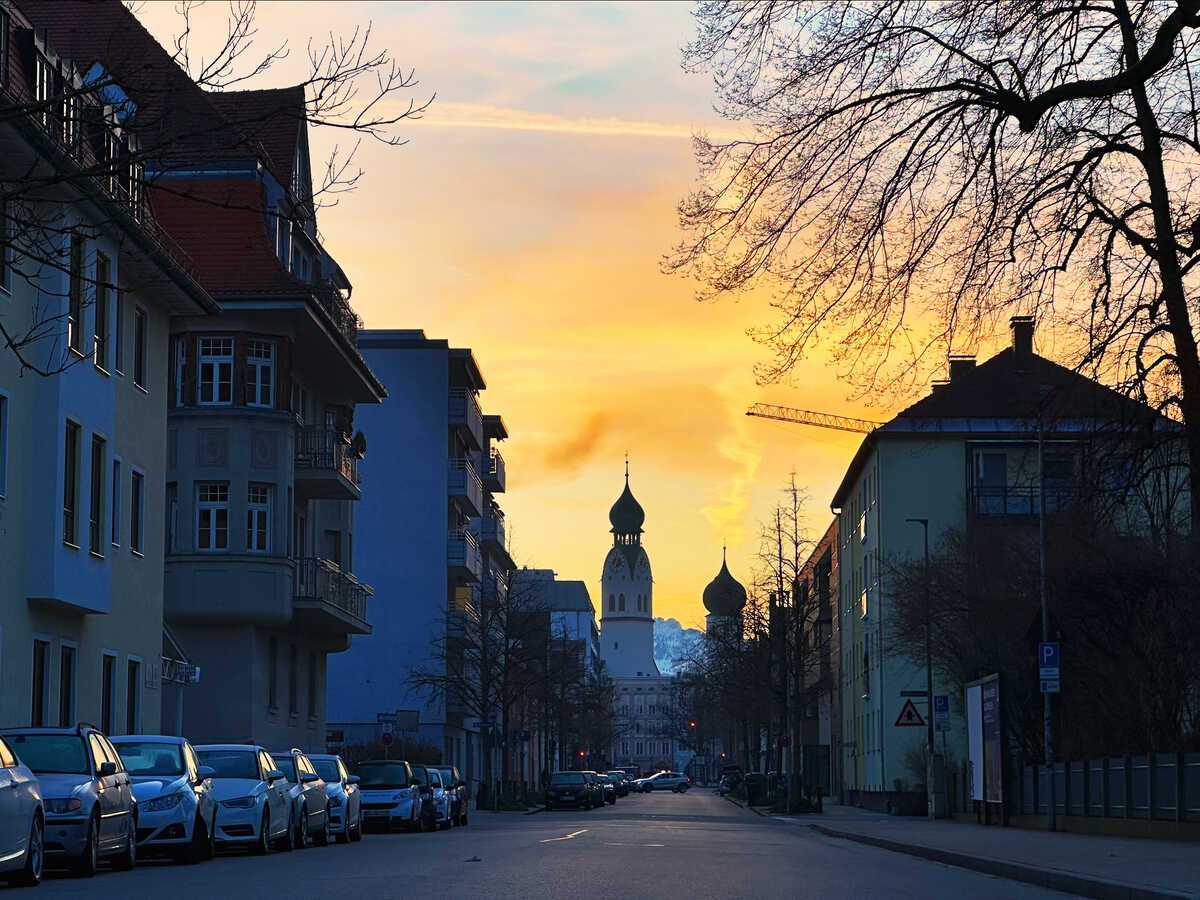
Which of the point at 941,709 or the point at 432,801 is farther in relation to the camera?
the point at 941,709

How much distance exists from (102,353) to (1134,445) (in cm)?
2021

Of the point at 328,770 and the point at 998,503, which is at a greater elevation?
the point at 998,503

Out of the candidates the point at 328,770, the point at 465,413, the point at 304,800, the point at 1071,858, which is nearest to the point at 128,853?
the point at 304,800

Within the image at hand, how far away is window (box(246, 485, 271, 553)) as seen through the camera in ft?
151

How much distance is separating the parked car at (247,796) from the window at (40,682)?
5.12 meters

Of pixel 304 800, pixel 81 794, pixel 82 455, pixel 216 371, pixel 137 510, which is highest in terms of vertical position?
pixel 216 371

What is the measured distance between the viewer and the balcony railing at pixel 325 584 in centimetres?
4766

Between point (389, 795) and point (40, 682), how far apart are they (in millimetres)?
11236

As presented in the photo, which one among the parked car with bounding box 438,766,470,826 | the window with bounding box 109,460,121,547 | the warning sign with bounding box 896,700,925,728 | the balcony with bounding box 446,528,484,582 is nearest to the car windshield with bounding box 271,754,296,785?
the window with bounding box 109,460,121,547

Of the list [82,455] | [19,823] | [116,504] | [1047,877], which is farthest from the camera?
[116,504]

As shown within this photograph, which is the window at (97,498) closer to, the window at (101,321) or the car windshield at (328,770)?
the window at (101,321)

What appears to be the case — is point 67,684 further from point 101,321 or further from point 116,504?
point 101,321

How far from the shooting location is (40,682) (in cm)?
3156

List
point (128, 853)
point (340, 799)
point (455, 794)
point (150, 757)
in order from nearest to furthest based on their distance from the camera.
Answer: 1. point (128, 853)
2. point (150, 757)
3. point (340, 799)
4. point (455, 794)
